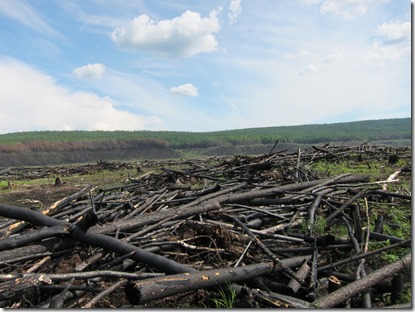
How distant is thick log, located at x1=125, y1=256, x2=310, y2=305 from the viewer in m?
2.64

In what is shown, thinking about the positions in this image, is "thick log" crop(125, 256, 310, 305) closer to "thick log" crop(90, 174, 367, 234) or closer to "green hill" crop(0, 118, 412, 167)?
"thick log" crop(90, 174, 367, 234)

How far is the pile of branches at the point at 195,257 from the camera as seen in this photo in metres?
2.86

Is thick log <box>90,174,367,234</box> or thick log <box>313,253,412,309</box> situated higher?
thick log <box>90,174,367,234</box>

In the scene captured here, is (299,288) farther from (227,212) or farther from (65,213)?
(65,213)

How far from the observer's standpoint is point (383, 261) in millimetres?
3896

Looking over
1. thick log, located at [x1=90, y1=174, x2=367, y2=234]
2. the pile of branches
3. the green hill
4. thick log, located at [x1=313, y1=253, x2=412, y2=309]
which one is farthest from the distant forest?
thick log, located at [x1=313, y1=253, x2=412, y2=309]

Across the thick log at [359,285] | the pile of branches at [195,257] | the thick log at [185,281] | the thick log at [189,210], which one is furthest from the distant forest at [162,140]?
the thick log at [359,285]

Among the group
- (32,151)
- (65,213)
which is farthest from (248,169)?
(32,151)

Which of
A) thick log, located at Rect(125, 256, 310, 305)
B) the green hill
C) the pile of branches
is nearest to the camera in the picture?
thick log, located at Rect(125, 256, 310, 305)

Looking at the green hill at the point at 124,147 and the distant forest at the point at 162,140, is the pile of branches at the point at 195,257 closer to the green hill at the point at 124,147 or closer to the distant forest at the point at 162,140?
the green hill at the point at 124,147

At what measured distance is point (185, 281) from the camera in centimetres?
283

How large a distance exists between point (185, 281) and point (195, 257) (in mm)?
1174

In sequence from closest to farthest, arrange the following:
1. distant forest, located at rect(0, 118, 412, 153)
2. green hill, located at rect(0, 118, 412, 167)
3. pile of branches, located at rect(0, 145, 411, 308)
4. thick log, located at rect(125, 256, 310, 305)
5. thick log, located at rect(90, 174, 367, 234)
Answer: thick log, located at rect(125, 256, 310, 305) → pile of branches, located at rect(0, 145, 411, 308) → thick log, located at rect(90, 174, 367, 234) → green hill, located at rect(0, 118, 412, 167) → distant forest, located at rect(0, 118, 412, 153)

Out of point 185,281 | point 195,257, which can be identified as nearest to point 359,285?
point 185,281
